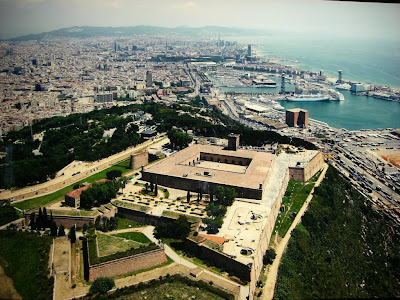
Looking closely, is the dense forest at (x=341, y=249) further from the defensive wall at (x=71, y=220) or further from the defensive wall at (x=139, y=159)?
the defensive wall at (x=139, y=159)

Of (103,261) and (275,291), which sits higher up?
(103,261)

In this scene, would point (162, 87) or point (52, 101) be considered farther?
point (162, 87)

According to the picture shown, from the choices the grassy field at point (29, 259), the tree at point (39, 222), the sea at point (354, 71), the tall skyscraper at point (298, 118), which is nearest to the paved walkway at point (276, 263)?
the grassy field at point (29, 259)

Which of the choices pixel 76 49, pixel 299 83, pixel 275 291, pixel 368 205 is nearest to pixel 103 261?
pixel 275 291

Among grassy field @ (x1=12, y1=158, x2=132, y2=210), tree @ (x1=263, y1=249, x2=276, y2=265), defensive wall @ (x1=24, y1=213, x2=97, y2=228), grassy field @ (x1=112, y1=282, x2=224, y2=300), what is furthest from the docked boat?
grassy field @ (x1=112, y1=282, x2=224, y2=300)

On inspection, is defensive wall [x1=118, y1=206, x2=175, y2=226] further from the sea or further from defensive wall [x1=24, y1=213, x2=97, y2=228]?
the sea

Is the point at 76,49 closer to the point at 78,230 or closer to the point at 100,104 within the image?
the point at 100,104

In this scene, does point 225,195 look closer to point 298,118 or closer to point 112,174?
point 112,174
